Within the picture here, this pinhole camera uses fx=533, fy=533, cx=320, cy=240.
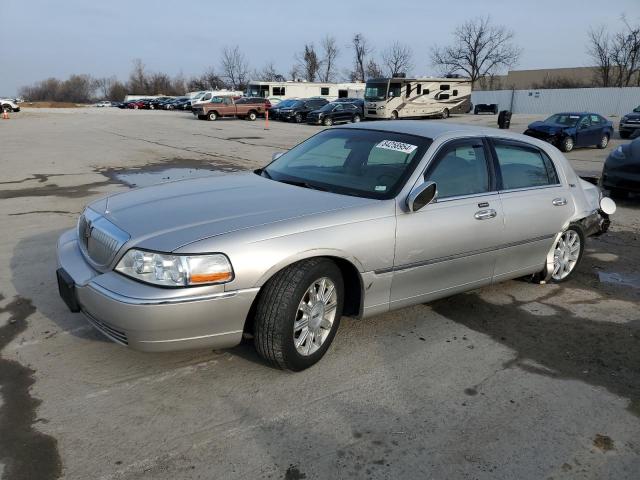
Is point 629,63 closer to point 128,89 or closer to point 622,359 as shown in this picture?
point 622,359

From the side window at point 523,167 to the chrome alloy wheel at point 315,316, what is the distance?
1902 mm

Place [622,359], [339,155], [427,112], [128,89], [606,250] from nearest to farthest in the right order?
1. [622,359]
2. [339,155]
3. [606,250]
4. [427,112]
5. [128,89]

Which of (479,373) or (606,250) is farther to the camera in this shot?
(606,250)

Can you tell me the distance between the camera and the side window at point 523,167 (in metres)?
4.46

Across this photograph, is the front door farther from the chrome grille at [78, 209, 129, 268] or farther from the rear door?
the chrome grille at [78, 209, 129, 268]

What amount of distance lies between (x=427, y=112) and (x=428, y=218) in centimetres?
3336

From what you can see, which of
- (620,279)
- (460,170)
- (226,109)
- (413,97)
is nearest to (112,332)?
(460,170)

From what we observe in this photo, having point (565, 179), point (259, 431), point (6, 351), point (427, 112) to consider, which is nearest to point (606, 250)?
point (565, 179)

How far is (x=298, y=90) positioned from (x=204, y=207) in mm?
44774

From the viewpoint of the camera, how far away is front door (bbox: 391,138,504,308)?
3.70m

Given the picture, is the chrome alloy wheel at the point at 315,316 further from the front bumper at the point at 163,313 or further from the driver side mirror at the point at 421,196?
the driver side mirror at the point at 421,196

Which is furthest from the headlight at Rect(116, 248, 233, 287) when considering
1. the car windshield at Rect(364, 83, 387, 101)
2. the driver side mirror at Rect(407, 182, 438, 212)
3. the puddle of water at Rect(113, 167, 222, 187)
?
the car windshield at Rect(364, 83, 387, 101)

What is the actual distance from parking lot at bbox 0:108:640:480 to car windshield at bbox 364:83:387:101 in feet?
96.6

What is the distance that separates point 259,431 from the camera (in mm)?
2830
